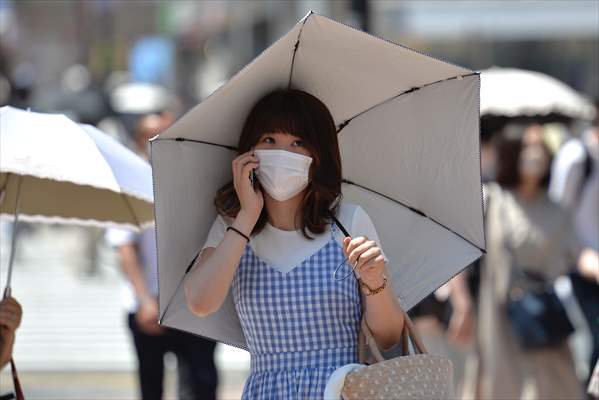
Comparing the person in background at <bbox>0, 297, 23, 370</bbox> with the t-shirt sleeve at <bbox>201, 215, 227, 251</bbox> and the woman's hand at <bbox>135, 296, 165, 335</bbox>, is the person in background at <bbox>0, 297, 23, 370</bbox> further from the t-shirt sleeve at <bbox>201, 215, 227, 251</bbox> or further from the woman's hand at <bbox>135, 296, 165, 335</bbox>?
the woman's hand at <bbox>135, 296, 165, 335</bbox>

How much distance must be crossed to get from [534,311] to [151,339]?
1.92 meters

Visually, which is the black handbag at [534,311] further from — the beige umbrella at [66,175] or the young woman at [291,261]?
the young woman at [291,261]

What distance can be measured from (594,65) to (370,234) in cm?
2271

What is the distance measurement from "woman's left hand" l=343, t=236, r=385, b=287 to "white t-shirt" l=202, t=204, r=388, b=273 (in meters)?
0.27

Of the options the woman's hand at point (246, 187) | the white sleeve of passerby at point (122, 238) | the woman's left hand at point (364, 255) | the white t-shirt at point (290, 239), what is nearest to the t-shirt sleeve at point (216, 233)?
the white t-shirt at point (290, 239)

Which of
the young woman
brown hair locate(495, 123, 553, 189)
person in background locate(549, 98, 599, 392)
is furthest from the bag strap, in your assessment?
brown hair locate(495, 123, 553, 189)

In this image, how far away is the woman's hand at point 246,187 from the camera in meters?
3.97

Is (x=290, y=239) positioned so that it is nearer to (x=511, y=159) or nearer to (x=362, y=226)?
(x=362, y=226)

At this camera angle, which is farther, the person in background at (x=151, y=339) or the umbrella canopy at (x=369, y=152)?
the person in background at (x=151, y=339)

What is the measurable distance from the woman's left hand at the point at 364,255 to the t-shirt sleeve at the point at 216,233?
18.6 inches

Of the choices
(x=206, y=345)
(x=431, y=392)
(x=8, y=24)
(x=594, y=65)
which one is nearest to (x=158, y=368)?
(x=206, y=345)

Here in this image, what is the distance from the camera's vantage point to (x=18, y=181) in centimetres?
520

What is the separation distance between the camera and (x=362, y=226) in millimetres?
4125

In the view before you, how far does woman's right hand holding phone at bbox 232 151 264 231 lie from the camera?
13.0 feet
